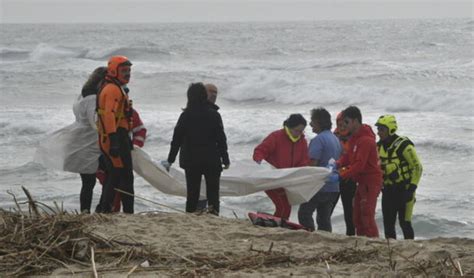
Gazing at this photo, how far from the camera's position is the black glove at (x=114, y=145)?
25.9 ft

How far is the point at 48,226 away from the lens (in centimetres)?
600

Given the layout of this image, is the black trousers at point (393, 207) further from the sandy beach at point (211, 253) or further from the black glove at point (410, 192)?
the sandy beach at point (211, 253)

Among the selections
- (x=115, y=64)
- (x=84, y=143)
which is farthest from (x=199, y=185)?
(x=115, y=64)

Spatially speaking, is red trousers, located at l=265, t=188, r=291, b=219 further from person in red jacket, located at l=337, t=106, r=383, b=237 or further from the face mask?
person in red jacket, located at l=337, t=106, r=383, b=237

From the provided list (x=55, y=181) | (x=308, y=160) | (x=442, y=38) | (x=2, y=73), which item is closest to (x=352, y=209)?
(x=308, y=160)

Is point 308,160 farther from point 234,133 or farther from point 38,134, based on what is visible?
point 38,134

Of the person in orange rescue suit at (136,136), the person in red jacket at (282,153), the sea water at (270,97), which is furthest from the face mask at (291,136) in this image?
the sea water at (270,97)

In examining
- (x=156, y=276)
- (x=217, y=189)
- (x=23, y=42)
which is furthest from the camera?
(x=23, y=42)

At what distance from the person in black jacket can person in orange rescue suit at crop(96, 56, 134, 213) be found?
0.52 m

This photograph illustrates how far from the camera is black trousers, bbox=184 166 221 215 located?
8.38 m

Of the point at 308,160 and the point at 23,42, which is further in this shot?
the point at 23,42

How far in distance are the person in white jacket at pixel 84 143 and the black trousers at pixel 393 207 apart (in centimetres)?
292

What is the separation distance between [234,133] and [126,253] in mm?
13615

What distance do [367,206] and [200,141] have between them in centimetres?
174
